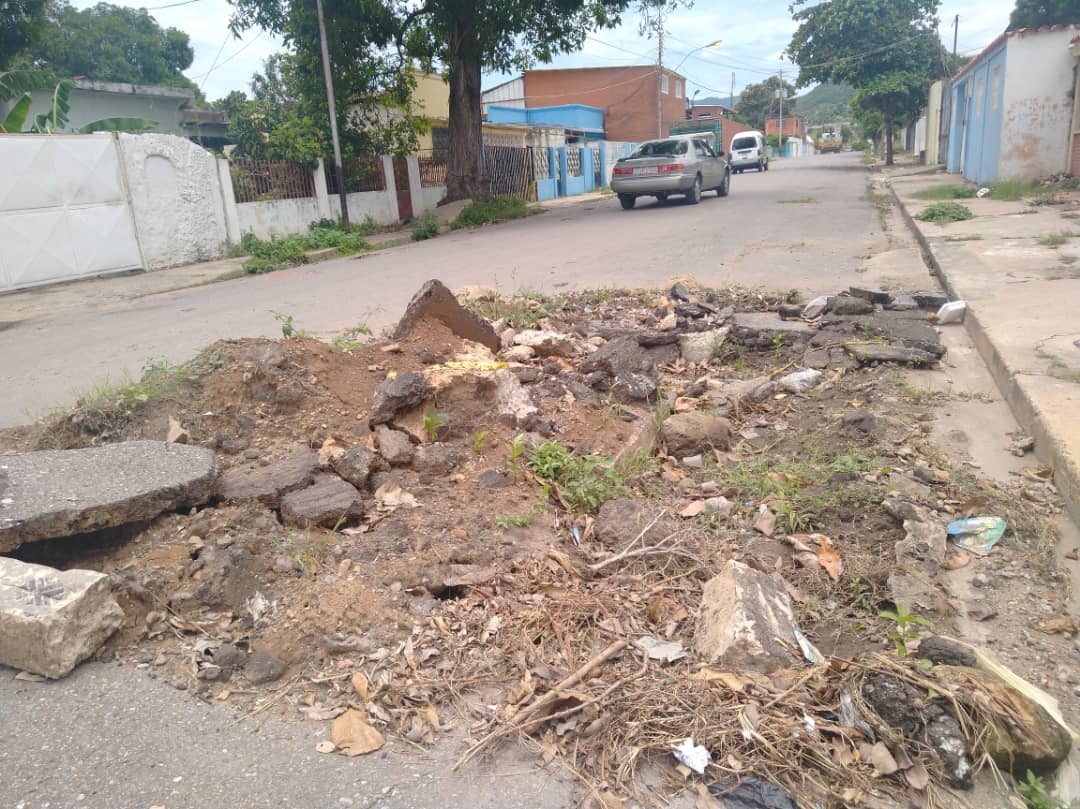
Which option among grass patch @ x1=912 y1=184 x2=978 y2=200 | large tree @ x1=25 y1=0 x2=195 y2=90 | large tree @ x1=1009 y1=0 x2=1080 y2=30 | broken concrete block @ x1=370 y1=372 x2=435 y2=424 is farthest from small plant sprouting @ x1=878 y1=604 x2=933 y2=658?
large tree @ x1=25 y1=0 x2=195 y2=90

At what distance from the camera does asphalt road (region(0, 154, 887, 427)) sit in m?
7.68

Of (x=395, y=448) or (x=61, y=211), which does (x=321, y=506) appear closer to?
(x=395, y=448)

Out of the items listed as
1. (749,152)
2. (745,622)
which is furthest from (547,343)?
(749,152)

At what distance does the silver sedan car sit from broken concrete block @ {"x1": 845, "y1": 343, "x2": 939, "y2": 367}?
1437cm

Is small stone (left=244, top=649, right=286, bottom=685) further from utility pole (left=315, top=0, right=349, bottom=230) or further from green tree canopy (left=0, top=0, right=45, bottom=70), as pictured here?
green tree canopy (left=0, top=0, right=45, bottom=70)

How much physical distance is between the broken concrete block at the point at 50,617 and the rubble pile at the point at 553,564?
2 centimetres

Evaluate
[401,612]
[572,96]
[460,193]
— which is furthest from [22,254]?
[572,96]

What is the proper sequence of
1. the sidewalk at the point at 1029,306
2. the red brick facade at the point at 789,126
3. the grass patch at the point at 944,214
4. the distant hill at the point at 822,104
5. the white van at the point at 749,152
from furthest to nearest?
1. the distant hill at the point at 822,104
2. the red brick facade at the point at 789,126
3. the white van at the point at 749,152
4. the grass patch at the point at 944,214
5. the sidewalk at the point at 1029,306

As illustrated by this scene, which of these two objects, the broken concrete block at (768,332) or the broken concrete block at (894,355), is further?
the broken concrete block at (768,332)

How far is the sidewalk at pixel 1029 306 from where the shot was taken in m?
4.20

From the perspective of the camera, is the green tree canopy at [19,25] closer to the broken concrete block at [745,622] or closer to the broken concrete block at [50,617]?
the broken concrete block at [50,617]

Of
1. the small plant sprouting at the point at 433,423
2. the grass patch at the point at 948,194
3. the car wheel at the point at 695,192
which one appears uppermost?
the car wheel at the point at 695,192

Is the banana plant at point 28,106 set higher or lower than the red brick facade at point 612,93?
lower

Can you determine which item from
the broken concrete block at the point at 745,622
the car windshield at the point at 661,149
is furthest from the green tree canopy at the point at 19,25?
the broken concrete block at the point at 745,622
